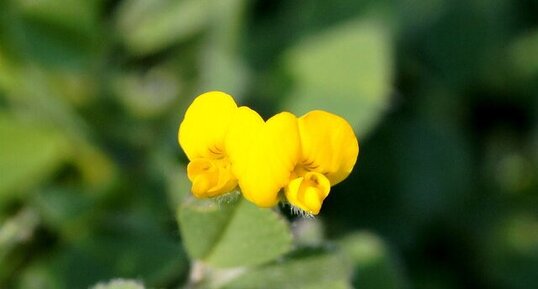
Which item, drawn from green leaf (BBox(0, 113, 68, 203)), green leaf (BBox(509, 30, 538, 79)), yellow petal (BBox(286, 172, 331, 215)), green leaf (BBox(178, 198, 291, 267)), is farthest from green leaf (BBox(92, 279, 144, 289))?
green leaf (BBox(509, 30, 538, 79))

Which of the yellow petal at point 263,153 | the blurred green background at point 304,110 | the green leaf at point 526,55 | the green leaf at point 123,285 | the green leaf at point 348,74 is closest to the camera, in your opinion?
the yellow petal at point 263,153

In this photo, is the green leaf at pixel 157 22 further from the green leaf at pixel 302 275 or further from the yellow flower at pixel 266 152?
the yellow flower at pixel 266 152

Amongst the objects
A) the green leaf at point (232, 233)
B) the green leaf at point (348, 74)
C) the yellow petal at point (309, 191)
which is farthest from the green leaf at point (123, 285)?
the green leaf at point (348, 74)

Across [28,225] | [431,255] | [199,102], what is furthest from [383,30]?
[199,102]

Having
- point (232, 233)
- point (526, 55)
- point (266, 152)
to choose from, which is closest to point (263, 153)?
point (266, 152)

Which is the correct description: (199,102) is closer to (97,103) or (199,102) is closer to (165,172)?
(165,172)

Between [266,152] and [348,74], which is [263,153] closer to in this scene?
[266,152]

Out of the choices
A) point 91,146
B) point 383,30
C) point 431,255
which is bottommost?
point 431,255
